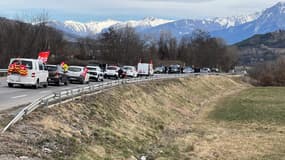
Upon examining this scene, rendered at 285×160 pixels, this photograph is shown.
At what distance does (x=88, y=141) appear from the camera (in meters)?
17.7

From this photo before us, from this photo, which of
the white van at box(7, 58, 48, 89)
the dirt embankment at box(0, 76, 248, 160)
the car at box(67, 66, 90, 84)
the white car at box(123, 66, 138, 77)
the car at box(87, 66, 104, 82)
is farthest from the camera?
the white car at box(123, 66, 138, 77)

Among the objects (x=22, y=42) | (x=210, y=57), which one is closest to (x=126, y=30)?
(x=210, y=57)

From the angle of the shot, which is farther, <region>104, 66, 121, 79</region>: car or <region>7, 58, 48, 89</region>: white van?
<region>104, 66, 121, 79</region>: car

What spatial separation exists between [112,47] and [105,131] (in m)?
99.6

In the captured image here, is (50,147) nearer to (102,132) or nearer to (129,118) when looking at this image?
(102,132)

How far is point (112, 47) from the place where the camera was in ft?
393

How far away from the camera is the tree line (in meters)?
80.1

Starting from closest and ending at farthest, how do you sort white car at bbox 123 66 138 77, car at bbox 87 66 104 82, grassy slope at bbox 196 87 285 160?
grassy slope at bbox 196 87 285 160 → car at bbox 87 66 104 82 → white car at bbox 123 66 138 77

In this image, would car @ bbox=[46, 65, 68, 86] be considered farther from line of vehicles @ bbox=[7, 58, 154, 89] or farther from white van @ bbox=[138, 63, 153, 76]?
white van @ bbox=[138, 63, 153, 76]

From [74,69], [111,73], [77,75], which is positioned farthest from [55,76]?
[111,73]

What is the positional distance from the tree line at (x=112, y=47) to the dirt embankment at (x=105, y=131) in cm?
4192

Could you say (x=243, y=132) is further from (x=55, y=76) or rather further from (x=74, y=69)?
(x=74, y=69)

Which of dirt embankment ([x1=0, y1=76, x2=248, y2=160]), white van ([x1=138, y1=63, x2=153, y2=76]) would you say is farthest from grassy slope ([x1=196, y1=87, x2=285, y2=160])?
white van ([x1=138, y1=63, x2=153, y2=76])

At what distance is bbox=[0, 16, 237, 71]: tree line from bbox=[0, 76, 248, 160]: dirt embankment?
1650 inches
